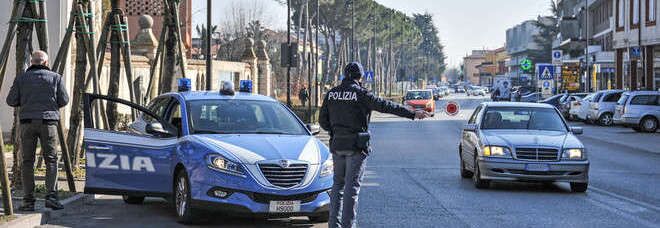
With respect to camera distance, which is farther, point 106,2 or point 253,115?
point 106,2

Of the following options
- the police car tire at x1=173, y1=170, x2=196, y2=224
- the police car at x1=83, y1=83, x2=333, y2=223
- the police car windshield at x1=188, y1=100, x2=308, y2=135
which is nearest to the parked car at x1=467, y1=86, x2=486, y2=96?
the police car at x1=83, y1=83, x2=333, y2=223

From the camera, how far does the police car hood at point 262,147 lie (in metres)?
10.3

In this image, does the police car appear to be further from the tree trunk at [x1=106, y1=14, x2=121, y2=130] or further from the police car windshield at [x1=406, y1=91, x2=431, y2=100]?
the police car windshield at [x1=406, y1=91, x2=431, y2=100]

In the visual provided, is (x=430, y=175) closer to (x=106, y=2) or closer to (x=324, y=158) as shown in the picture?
(x=324, y=158)

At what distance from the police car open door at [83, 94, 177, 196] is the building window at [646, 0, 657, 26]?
4451cm

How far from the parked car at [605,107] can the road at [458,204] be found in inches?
917

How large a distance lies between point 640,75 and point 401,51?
3260 inches

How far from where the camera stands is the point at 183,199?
1081cm

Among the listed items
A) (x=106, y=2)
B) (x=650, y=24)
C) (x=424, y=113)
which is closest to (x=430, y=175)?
(x=424, y=113)

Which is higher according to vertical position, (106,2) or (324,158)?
(106,2)

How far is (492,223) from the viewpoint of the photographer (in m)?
11.2

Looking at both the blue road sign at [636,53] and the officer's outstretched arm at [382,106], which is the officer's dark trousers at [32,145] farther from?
the blue road sign at [636,53]

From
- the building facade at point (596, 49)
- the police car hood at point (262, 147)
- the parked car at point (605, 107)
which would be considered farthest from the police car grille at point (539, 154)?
the building facade at point (596, 49)

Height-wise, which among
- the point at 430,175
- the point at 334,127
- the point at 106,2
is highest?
the point at 106,2
